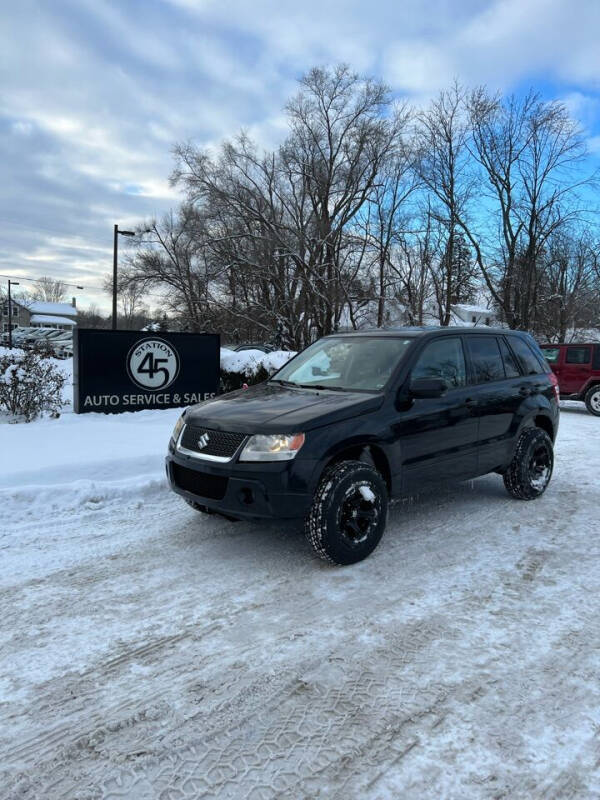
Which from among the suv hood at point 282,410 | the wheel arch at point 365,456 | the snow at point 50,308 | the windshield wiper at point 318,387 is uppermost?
the snow at point 50,308

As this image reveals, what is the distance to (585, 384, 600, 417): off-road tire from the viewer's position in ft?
42.0

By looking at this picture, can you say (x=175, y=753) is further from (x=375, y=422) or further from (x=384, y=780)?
(x=375, y=422)

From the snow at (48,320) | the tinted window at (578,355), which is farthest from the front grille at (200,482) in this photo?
the snow at (48,320)

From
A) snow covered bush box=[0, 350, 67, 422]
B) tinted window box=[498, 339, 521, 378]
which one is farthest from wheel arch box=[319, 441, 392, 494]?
snow covered bush box=[0, 350, 67, 422]

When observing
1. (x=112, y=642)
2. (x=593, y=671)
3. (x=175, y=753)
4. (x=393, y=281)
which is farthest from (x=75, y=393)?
(x=393, y=281)

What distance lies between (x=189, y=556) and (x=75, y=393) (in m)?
6.03

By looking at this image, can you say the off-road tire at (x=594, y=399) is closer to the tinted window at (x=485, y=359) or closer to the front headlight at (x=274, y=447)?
the tinted window at (x=485, y=359)

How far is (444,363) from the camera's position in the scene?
191 inches

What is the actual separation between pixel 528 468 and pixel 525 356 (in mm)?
1248

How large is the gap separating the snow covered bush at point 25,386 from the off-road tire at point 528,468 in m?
6.94

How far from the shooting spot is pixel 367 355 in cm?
482

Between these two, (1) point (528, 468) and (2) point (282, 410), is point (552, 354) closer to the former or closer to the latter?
(1) point (528, 468)

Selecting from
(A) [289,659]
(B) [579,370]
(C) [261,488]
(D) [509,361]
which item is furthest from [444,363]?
(B) [579,370]

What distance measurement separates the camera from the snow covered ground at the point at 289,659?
205 cm
